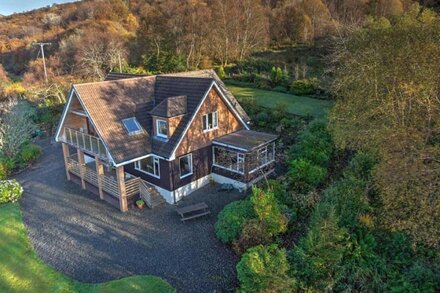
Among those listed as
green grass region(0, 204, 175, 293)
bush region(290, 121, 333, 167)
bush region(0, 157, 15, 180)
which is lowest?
green grass region(0, 204, 175, 293)

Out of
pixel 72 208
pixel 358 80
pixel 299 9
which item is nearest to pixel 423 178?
pixel 358 80

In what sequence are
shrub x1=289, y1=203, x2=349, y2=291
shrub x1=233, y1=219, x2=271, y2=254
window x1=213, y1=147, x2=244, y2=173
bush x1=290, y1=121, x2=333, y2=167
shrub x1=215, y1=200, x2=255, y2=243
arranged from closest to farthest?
shrub x1=289, y1=203, x2=349, y2=291, shrub x1=233, y1=219, x2=271, y2=254, shrub x1=215, y1=200, x2=255, y2=243, bush x1=290, y1=121, x2=333, y2=167, window x1=213, y1=147, x2=244, y2=173

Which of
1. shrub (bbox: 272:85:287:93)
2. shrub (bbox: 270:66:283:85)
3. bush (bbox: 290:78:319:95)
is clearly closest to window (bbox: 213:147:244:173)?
bush (bbox: 290:78:319:95)

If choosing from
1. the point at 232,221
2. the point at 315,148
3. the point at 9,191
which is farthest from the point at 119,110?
the point at 315,148

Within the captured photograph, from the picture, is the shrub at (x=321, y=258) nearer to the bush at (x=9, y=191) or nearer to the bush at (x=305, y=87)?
the bush at (x=9, y=191)

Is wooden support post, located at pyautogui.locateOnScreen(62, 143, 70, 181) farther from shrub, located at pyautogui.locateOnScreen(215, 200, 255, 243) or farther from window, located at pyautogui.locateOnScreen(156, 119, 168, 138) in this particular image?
shrub, located at pyautogui.locateOnScreen(215, 200, 255, 243)
